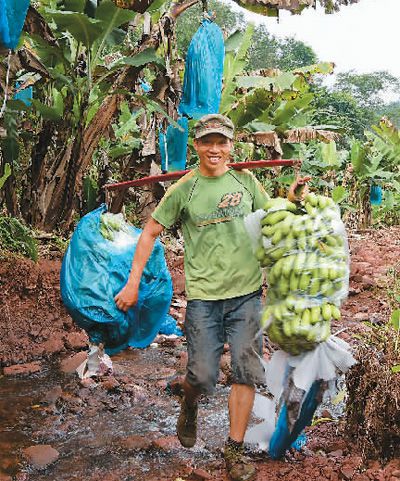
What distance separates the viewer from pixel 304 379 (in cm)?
202

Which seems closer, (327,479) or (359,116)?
(327,479)

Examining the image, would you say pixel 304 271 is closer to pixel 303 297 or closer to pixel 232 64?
pixel 303 297

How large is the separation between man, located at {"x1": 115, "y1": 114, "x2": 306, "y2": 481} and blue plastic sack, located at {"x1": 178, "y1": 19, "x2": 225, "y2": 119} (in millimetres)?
2274

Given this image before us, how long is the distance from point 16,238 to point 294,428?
3037 millimetres

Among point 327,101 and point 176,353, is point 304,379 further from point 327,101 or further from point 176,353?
point 327,101

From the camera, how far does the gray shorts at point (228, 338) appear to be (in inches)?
92.1

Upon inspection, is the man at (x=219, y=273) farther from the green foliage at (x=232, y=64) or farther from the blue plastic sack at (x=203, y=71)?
the green foliage at (x=232, y=64)

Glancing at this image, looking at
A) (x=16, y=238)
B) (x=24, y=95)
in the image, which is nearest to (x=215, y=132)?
(x=16, y=238)

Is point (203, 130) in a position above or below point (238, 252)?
above

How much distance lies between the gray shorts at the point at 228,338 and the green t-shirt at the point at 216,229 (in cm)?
5

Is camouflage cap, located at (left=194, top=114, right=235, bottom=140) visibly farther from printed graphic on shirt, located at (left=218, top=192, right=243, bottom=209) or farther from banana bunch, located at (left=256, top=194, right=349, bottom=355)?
banana bunch, located at (left=256, top=194, right=349, bottom=355)

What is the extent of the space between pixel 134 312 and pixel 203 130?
3.42 feet

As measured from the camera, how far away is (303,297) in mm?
2006

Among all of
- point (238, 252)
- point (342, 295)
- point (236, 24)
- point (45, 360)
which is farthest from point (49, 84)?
point (236, 24)
